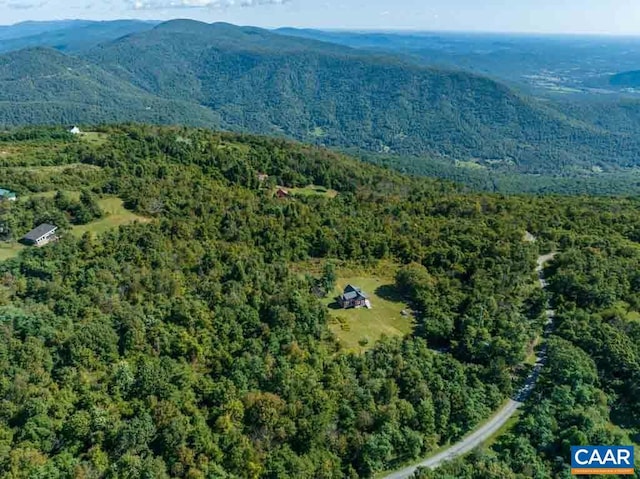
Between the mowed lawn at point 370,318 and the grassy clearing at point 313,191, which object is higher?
the grassy clearing at point 313,191

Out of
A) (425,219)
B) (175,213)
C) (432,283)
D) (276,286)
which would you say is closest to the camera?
(276,286)

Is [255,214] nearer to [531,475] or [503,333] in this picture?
[503,333]

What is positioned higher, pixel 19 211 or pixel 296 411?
pixel 19 211

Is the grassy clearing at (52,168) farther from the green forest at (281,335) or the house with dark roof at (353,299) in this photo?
the house with dark roof at (353,299)

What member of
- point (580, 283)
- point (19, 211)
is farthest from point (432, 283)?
point (19, 211)

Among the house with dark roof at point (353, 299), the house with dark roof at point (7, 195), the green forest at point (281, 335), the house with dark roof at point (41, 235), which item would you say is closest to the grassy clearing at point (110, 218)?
the green forest at point (281, 335)

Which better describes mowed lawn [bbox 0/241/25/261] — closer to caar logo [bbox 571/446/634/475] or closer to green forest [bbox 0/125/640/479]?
green forest [bbox 0/125/640/479]

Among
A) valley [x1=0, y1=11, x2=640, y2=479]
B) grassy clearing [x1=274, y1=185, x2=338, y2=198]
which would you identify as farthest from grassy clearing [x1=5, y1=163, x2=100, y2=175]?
grassy clearing [x1=274, y1=185, x2=338, y2=198]
